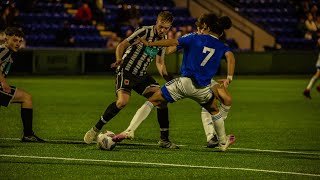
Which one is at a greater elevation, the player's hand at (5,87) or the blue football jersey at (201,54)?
the blue football jersey at (201,54)

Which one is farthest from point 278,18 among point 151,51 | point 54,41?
point 151,51

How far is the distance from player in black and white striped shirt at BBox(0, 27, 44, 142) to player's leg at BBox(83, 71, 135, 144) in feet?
2.58

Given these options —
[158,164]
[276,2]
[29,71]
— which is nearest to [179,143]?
[158,164]

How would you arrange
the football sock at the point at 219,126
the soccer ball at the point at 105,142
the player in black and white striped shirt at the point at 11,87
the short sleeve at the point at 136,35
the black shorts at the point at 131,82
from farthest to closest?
the black shorts at the point at 131,82, the short sleeve at the point at 136,35, the player in black and white striped shirt at the point at 11,87, the football sock at the point at 219,126, the soccer ball at the point at 105,142

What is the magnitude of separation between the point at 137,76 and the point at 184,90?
1.16 meters

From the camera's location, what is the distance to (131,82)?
12.0 m

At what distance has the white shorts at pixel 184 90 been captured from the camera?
11.1m

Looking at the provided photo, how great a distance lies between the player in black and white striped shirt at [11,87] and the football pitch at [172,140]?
301 millimetres

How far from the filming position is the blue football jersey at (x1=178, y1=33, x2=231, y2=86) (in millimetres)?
11047

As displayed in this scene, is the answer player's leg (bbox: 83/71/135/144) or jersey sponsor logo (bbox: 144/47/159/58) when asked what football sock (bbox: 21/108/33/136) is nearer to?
player's leg (bbox: 83/71/135/144)

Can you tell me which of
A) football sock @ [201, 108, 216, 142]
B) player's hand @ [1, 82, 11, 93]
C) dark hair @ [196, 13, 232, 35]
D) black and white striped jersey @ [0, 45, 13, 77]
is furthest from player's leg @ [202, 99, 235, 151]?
black and white striped jersey @ [0, 45, 13, 77]

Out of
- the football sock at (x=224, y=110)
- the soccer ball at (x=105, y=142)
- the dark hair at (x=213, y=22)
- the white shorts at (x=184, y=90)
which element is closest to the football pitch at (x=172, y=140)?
the soccer ball at (x=105, y=142)

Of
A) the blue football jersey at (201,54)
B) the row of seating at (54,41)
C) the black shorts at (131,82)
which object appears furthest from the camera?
the row of seating at (54,41)

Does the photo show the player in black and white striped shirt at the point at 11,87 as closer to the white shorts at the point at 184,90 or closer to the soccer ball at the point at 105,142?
the soccer ball at the point at 105,142
